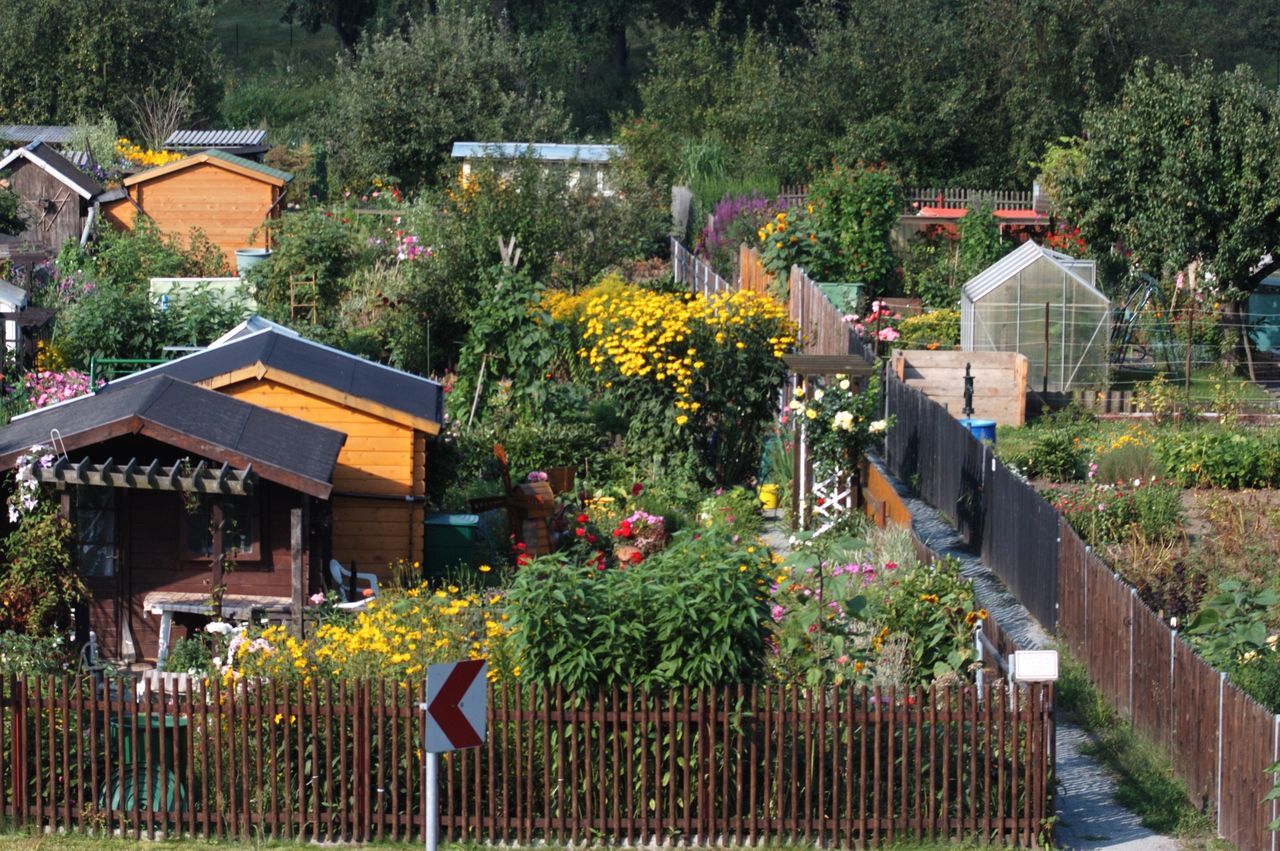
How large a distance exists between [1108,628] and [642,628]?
4.50 m

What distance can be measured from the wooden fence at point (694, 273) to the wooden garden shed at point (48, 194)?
12497 mm

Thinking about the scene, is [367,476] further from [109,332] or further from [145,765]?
[109,332]

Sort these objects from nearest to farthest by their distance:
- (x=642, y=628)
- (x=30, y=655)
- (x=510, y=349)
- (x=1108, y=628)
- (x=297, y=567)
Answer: (x=642, y=628)
(x=30, y=655)
(x=1108, y=628)
(x=297, y=567)
(x=510, y=349)

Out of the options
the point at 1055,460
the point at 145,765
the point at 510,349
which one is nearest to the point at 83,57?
→ the point at 510,349

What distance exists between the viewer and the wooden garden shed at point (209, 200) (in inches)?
1342

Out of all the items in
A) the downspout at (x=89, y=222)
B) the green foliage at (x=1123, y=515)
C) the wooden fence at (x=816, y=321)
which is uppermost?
the downspout at (x=89, y=222)

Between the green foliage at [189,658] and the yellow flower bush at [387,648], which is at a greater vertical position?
the yellow flower bush at [387,648]

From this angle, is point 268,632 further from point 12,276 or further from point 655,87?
point 655,87

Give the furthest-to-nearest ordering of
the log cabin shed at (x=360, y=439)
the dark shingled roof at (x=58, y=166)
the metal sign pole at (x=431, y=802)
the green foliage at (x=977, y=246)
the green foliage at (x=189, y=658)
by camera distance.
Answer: the dark shingled roof at (x=58, y=166) < the green foliage at (x=977, y=246) < the log cabin shed at (x=360, y=439) < the green foliage at (x=189, y=658) < the metal sign pole at (x=431, y=802)

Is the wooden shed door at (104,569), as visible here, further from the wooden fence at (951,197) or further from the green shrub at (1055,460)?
the wooden fence at (951,197)

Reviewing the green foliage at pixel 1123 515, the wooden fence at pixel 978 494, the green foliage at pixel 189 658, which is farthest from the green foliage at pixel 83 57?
the green foliage at pixel 189 658

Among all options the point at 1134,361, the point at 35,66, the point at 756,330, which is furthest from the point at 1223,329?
the point at 35,66

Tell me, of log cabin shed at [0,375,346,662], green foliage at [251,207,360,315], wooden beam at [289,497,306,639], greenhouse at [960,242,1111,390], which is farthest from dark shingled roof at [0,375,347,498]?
greenhouse at [960,242,1111,390]

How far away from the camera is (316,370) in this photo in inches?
A: 664
